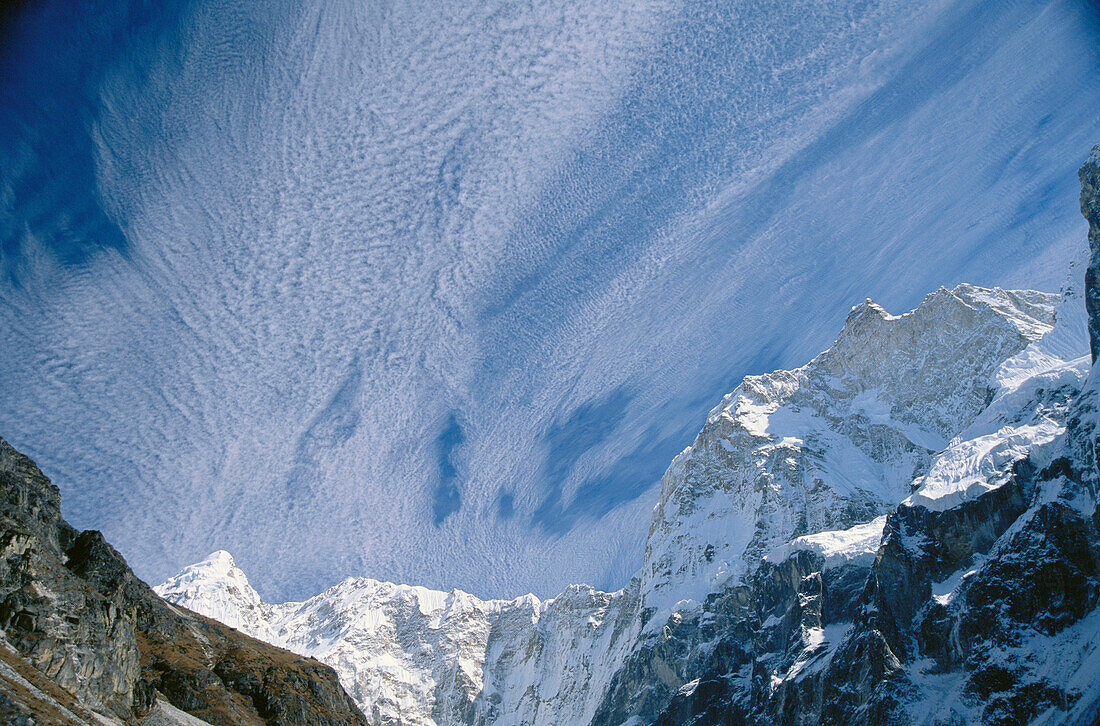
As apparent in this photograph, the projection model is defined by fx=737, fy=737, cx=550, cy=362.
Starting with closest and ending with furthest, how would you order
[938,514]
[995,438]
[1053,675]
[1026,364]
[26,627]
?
[26,627] → [1053,675] → [938,514] → [995,438] → [1026,364]

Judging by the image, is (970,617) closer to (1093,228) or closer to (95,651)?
(1093,228)

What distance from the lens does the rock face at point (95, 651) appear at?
5405 centimetres

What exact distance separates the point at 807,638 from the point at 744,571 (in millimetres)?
45039

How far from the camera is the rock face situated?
5405 cm

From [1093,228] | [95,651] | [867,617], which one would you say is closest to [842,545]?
[867,617]

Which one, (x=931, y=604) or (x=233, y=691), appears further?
(x=931, y=604)

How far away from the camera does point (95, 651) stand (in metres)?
62.6

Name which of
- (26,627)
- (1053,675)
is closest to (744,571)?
(1053,675)

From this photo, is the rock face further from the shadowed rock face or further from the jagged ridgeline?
the shadowed rock face

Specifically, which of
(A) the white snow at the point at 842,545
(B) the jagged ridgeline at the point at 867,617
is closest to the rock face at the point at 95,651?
(B) the jagged ridgeline at the point at 867,617

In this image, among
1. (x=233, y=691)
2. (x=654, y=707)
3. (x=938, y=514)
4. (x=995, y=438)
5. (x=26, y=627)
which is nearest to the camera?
(x=26, y=627)

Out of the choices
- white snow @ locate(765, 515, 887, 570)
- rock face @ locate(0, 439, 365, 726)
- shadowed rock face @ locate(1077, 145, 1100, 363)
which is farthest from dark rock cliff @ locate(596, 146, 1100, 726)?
rock face @ locate(0, 439, 365, 726)

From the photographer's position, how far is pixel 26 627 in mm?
55812

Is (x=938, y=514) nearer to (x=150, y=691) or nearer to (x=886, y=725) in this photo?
(x=886, y=725)
